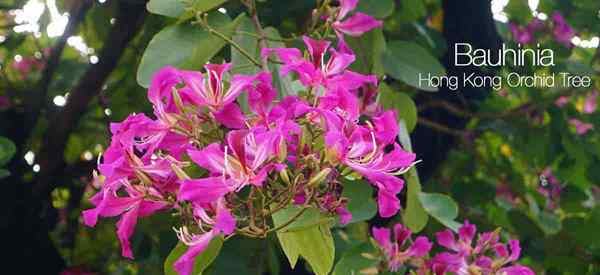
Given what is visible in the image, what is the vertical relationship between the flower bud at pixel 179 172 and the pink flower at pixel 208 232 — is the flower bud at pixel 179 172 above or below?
above

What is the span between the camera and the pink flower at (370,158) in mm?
715

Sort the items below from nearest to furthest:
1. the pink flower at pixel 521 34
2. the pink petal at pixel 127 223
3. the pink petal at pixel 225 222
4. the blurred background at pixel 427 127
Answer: the pink petal at pixel 225 222, the pink petal at pixel 127 223, the blurred background at pixel 427 127, the pink flower at pixel 521 34

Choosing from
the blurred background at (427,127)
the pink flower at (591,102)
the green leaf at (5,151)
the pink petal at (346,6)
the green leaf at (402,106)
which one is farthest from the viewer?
the pink flower at (591,102)

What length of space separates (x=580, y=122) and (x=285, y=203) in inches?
63.3

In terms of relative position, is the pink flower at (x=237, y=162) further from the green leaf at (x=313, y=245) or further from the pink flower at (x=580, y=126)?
the pink flower at (x=580, y=126)

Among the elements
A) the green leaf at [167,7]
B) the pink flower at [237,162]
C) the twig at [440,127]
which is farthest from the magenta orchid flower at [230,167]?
the twig at [440,127]

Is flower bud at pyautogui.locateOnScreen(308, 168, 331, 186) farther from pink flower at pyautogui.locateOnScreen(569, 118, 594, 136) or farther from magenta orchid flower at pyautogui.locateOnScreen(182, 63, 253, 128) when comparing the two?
pink flower at pyautogui.locateOnScreen(569, 118, 594, 136)

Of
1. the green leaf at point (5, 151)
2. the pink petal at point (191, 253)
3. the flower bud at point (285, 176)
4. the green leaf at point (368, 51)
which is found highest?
the flower bud at point (285, 176)

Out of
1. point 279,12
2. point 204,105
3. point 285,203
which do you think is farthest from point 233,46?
point 279,12

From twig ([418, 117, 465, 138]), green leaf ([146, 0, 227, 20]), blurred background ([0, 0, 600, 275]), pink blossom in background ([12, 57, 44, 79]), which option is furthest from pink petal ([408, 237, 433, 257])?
pink blossom in background ([12, 57, 44, 79])

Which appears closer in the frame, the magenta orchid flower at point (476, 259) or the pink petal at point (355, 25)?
the pink petal at point (355, 25)

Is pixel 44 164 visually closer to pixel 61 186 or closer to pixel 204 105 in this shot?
pixel 61 186

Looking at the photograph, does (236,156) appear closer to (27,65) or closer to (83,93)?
(83,93)

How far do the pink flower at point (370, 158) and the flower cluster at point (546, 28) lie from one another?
53.7 inches
